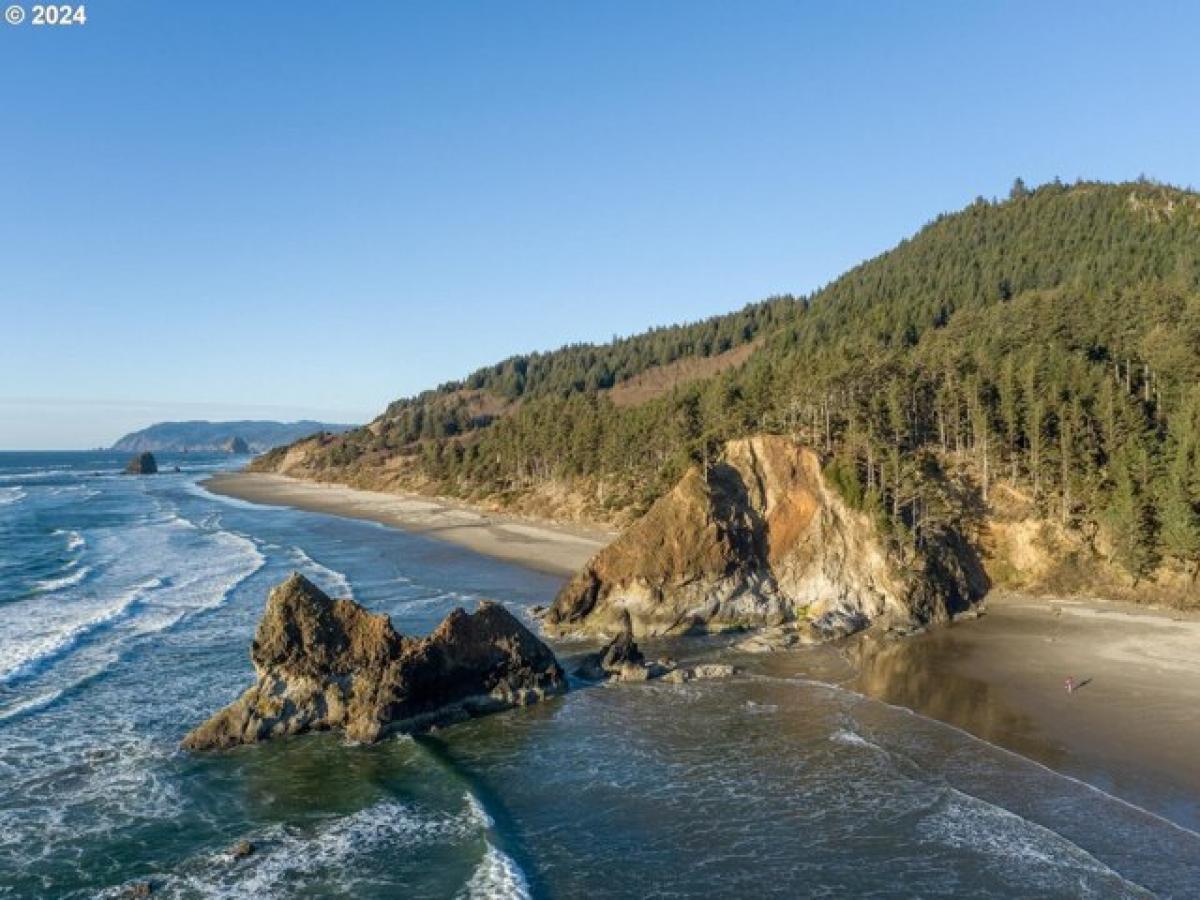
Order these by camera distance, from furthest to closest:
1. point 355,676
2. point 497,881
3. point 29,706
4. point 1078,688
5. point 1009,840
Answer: point 1078,688, point 29,706, point 355,676, point 1009,840, point 497,881

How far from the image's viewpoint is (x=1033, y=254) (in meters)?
146

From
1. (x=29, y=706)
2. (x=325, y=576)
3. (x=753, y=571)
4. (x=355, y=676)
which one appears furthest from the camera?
(x=325, y=576)

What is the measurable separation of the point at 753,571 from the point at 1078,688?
56.6 ft

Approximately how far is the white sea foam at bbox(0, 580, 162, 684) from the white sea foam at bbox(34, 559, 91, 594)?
738 cm

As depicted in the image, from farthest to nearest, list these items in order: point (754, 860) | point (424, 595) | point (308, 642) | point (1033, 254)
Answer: point (1033, 254) < point (424, 595) < point (308, 642) < point (754, 860)

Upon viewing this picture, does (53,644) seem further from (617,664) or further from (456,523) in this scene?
(456,523)

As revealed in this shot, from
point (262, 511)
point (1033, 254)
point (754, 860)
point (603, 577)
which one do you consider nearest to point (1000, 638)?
point (603, 577)

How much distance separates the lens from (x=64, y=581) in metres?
58.2

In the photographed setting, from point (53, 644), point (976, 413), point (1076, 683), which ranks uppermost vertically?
point (976, 413)

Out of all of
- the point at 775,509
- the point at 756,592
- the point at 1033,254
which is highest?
the point at 1033,254

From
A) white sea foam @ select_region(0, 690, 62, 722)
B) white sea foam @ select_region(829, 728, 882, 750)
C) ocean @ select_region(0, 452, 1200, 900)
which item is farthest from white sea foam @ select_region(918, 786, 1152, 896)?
white sea foam @ select_region(0, 690, 62, 722)

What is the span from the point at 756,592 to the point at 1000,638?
12.2 m

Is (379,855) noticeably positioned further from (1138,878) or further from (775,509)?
(775,509)

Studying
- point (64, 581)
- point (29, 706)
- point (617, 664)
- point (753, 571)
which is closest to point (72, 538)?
point (64, 581)
